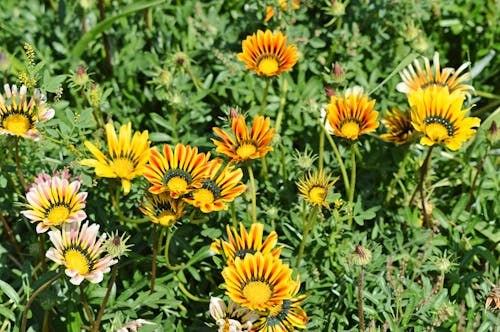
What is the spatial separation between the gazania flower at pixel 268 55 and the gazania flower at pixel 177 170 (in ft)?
1.16

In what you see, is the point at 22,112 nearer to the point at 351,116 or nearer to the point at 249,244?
the point at 249,244

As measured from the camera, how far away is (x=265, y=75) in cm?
222

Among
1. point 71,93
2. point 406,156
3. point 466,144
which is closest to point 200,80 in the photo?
point 71,93

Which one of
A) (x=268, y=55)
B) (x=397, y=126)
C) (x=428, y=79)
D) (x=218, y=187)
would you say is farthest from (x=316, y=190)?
(x=428, y=79)

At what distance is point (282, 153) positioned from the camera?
2.42m

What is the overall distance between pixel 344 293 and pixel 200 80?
42.0 inches

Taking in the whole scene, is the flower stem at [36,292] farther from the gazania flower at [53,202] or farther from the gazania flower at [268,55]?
the gazania flower at [268,55]

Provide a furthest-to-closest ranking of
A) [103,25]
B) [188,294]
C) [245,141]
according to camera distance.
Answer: [103,25]
[188,294]
[245,141]

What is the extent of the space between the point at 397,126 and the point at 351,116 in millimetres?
432

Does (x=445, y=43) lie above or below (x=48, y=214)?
above

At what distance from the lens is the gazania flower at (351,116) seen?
81.4 inches

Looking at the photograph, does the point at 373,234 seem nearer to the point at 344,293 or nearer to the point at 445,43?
the point at 344,293

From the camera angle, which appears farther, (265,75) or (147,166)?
(265,75)

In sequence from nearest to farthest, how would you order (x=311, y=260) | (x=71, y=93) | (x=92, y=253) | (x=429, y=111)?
(x=92, y=253), (x=429, y=111), (x=311, y=260), (x=71, y=93)
